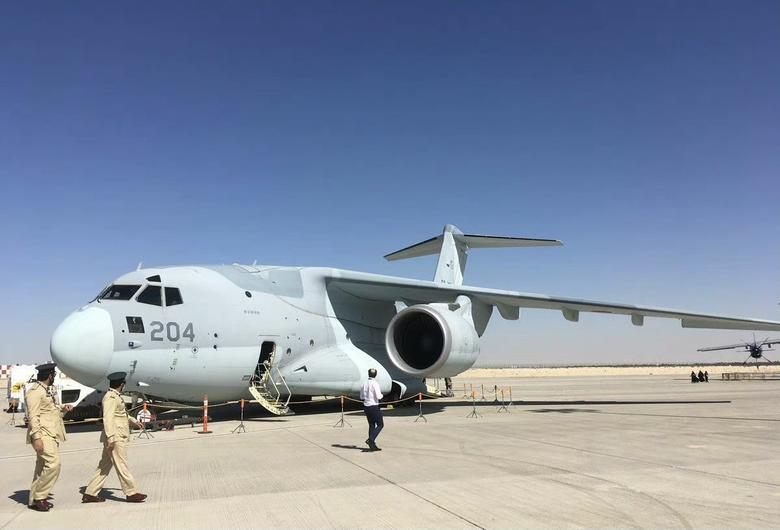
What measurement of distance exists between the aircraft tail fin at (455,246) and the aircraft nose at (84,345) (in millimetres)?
11040

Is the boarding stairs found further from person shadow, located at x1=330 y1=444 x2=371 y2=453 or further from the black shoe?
the black shoe

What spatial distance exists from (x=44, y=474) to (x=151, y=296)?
679cm

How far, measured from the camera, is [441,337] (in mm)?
14750

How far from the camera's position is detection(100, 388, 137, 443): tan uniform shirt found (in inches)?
210

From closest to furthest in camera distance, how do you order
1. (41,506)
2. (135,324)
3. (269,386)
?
(41,506) < (135,324) < (269,386)

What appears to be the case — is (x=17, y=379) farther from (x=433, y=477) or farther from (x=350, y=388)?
(x=433, y=477)

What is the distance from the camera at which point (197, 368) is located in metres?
11.9

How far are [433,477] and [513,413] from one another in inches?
337

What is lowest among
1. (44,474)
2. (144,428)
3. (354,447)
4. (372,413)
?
(144,428)

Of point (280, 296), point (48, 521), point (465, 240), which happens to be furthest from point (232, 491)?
point (465, 240)

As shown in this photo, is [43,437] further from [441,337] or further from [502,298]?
[502,298]

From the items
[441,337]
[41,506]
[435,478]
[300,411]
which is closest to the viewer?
[41,506]

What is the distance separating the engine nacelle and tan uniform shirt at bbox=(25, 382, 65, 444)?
9208 mm

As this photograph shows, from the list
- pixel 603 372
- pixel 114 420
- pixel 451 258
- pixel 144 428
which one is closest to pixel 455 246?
pixel 451 258
